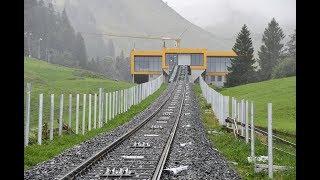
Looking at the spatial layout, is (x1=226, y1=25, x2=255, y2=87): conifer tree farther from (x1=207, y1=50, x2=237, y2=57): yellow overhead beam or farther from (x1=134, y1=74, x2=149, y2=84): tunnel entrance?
(x1=134, y1=74, x2=149, y2=84): tunnel entrance

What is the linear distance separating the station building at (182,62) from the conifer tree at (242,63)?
11.3 feet

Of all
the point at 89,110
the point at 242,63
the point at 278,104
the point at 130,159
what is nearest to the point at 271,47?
the point at 242,63

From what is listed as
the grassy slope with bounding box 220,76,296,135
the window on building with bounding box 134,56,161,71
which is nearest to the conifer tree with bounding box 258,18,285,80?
the window on building with bounding box 134,56,161,71

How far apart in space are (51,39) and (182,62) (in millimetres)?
76647

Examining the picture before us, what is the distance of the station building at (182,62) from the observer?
4094 inches

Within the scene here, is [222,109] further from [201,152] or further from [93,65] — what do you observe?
[93,65]

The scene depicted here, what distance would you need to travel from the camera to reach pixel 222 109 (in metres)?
29.6

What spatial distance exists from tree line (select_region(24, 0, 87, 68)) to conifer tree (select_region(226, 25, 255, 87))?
65023 mm

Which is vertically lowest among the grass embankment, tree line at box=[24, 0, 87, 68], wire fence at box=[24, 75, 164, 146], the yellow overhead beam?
the grass embankment

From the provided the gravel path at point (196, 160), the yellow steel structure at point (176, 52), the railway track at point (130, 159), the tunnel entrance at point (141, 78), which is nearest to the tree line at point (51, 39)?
the tunnel entrance at point (141, 78)

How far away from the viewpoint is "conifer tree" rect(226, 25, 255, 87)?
94562mm

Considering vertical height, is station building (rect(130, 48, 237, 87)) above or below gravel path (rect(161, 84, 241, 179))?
above
